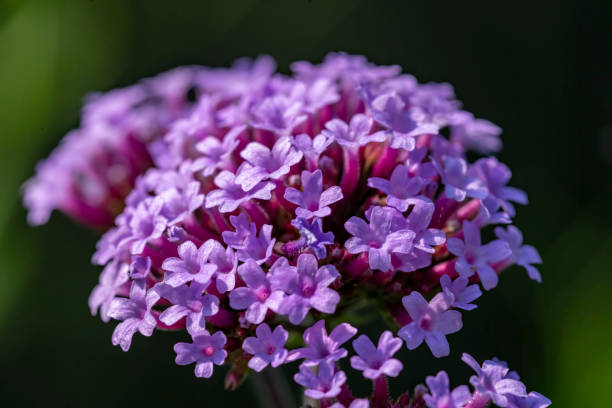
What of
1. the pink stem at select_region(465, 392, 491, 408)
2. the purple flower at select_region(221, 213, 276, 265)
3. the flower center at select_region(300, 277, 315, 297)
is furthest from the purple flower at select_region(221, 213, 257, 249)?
the pink stem at select_region(465, 392, 491, 408)

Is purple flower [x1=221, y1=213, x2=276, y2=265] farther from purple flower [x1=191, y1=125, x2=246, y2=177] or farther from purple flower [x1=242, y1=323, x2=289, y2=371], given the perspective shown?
purple flower [x1=191, y1=125, x2=246, y2=177]

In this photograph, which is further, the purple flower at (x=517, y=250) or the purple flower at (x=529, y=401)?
the purple flower at (x=517, y=250)

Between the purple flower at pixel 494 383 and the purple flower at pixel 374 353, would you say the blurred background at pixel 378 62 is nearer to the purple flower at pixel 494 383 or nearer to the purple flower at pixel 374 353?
the purple flower at pixel 494 383

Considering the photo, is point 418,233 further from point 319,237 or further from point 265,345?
point 265,345

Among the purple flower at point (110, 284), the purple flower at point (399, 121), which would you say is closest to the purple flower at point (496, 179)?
the purple flower at point (399, 121)

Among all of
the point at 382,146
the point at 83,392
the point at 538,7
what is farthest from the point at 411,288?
the point at 538,7

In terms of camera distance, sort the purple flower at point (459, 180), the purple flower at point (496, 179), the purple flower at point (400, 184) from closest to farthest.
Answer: the purple flower at point (400, 184), the purple flower at point (459, 180), the purple flower at point (496, 179)

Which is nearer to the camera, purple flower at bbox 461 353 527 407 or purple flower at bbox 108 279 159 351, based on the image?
purple flower at bbox 461 353 527 407
